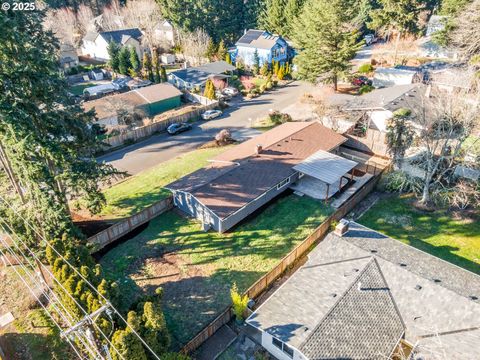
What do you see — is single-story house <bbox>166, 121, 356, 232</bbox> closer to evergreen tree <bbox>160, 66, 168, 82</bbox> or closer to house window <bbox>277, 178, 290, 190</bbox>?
house window <bbox>277, 178, 290, 190</bbox>

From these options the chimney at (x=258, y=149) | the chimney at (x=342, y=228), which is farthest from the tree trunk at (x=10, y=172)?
the chimney at (x=342, y=228)

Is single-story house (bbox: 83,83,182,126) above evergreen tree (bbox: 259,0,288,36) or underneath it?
underneath

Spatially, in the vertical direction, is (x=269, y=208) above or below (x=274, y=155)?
below

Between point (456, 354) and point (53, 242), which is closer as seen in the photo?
point (456, 354)

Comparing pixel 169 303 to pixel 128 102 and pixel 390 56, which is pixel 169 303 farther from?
pixel 390 56

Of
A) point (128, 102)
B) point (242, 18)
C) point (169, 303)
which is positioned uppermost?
point (242, 18)

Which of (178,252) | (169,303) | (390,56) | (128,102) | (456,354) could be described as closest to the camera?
(456,354)

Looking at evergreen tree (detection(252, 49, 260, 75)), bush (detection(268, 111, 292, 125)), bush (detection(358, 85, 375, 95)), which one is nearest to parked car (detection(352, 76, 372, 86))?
bush (detection(358, 85, 375, 95))

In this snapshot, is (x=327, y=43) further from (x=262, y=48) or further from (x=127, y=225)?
(x=127, y=225)

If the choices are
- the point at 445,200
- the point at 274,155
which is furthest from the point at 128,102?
the point at 445,200
